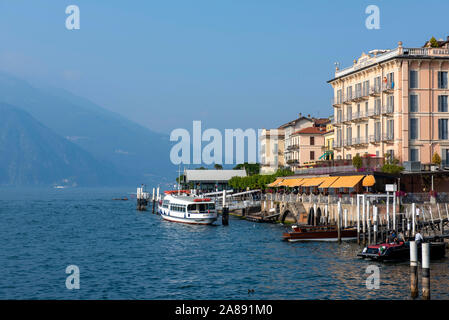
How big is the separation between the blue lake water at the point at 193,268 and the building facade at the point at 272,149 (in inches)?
2897

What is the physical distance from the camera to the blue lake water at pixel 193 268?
1555 inches

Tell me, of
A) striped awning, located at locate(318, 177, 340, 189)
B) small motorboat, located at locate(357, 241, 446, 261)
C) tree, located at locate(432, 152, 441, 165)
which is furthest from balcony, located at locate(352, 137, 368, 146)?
small motorboat, located at locate(357, 241, 446, 261)

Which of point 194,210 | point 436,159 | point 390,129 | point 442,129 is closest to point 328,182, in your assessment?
point 390,129

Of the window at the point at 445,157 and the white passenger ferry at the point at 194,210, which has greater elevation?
the window at the point at 445,157

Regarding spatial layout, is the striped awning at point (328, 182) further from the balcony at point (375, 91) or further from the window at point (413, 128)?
the balcony at point (375, 91)

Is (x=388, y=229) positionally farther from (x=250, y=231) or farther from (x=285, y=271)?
Answer: (x=250, y=231)

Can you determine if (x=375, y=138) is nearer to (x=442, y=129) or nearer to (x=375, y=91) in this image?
(x=375, y=91)

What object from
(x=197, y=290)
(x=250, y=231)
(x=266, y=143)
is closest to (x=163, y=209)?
(x=250, y=231)

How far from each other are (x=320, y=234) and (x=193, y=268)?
1932cm

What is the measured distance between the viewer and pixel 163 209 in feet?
351

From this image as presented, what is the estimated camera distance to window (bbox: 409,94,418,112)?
78625 mm

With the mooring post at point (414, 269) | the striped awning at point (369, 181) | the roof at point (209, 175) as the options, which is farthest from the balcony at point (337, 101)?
the roof at point (209, 175)

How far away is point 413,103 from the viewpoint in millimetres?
78750

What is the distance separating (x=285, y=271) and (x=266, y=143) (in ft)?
361
